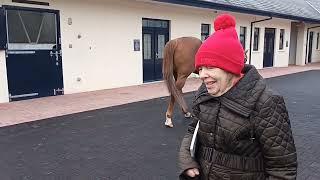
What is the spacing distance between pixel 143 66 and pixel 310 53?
54.8 feet

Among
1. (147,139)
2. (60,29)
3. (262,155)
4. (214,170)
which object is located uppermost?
(60,29)

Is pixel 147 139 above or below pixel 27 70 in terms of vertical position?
below

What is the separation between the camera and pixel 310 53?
78.0 ft

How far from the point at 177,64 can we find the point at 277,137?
13.7ft

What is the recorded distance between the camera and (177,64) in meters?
5.63

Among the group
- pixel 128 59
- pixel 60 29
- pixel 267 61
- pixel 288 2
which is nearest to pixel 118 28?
pixel 128 59

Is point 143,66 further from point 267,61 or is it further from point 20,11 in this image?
point 267,61

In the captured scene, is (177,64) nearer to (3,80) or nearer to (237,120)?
(237,120)

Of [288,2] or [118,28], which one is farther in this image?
[288,2]

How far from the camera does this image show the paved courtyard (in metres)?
3.68

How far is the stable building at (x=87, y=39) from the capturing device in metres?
7.92

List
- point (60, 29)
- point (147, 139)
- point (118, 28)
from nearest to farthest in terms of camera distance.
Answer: point (147, 139) → point (60, 29) → point (118, 28)

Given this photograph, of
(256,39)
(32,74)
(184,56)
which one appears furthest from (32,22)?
(256,39)

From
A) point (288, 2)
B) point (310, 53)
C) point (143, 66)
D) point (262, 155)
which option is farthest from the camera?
point (310, 53)
